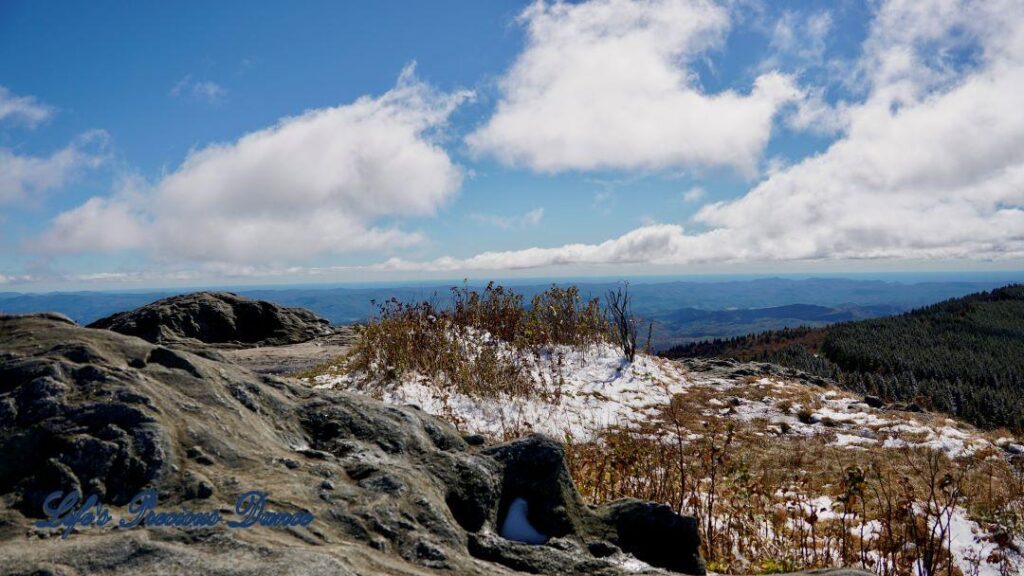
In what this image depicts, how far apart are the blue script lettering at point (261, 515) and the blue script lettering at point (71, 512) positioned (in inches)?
22.2

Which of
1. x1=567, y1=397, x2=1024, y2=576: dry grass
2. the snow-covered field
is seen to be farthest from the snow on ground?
x1=567, y1=397, x2=1024, y2=576: dry grass

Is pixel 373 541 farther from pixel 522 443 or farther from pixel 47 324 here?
pixel 47 324

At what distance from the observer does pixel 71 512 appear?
2527mm

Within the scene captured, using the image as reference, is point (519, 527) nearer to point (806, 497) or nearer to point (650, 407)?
point (806, 497)

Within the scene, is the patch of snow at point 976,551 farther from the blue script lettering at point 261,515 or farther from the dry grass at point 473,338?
the dry grass at point 473,338

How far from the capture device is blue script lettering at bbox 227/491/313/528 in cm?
265

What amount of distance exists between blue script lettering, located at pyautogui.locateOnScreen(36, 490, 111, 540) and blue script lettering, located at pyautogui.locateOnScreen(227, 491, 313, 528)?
563 millimetres

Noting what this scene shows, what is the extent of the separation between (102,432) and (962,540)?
31.7 feet

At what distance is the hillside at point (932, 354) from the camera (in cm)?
2989

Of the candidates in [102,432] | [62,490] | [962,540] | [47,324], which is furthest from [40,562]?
[962,540]

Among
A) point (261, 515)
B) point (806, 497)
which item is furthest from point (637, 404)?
point (261, 515)

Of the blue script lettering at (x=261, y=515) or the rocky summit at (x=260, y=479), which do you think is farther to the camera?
the blue script lettering at (x=261, y=515)

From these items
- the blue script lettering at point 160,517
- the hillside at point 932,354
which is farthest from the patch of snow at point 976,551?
the hillside at point 932,354

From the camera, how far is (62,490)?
102 inches
